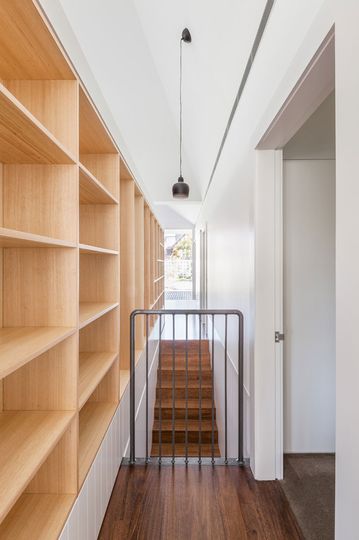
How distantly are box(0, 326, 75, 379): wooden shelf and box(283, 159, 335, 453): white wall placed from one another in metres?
1.59

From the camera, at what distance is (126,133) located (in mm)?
5289

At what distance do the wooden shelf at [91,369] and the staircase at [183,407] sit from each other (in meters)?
1.86

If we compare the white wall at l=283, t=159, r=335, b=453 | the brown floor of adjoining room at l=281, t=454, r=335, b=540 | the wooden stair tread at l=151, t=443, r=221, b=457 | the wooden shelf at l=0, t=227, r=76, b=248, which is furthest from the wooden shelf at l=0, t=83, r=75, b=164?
the wooden stair tread at l=151, t=443, r=221, b=457

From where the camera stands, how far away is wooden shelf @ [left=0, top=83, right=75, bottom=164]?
2.68 feet

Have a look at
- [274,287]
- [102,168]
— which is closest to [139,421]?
[274,287]

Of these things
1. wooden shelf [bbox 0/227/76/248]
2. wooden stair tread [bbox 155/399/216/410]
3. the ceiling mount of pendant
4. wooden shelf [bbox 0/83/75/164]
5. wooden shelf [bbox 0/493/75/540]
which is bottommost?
wooden stair tread [bbox 155/399/216/410]

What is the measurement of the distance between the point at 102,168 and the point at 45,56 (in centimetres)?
101

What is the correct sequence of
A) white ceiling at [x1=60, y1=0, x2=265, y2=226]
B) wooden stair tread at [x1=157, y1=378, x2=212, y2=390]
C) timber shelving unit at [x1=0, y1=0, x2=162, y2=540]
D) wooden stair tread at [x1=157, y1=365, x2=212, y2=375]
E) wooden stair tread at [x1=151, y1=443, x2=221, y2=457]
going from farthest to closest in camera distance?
wooden stair tread at [x1=157, y1=365, x2=212, y2=375]
wooden stair tread at [x1=157, y1=378, x2=212, y2=390]
wooden stair tread at [x1=151, y1=443, x2=221, y2=457]
white ceiling at [x1=60, y1=0, x2=265, y2=226]
timber shelving unit at [x1=0, y1=0, x2=162, y2=540]

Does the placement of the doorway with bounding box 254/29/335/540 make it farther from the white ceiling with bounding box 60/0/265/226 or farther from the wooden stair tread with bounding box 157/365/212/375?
the wooden stair tread with bounding box 157/365/212/375

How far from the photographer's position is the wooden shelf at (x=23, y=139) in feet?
2.68

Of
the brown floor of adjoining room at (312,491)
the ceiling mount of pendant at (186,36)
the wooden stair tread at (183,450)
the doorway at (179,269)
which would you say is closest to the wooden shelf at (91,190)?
the ceiling mount of pendant at (186,36)

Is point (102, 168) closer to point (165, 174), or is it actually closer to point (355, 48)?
point (355, 48)

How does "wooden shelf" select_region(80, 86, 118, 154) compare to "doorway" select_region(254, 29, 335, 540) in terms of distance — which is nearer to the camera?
"wooden shelf" select_region(80, 86, 118, 154)

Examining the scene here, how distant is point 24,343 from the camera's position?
1.01 m
